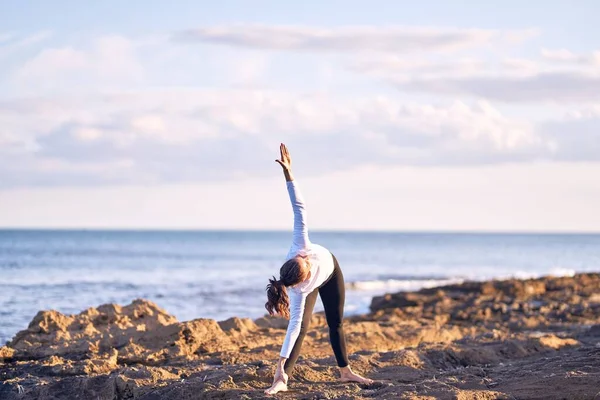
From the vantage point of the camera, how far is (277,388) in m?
7.32

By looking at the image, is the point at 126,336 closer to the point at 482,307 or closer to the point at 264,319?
the point at 264,319

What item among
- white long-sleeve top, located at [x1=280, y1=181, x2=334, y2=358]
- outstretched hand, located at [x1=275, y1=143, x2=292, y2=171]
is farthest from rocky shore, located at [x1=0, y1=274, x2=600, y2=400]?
outstretched hand, located at [x1=275, y1=143, x2=292, y2=171]

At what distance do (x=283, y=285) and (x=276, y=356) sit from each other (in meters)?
3.73

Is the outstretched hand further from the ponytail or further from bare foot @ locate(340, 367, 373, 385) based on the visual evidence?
bare foot @ locate(340, 367, 373, 385)

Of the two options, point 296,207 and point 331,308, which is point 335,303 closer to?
point 331,308

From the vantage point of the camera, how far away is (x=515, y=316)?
17438 mm

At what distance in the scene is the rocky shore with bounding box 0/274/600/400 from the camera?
7.43 metres

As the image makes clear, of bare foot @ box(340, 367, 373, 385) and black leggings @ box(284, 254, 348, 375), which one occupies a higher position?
black leggings @ box(284, 254, 348, 375)

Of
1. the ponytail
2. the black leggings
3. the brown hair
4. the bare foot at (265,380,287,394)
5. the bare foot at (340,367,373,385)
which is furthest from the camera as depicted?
the bare foot at (340,367,373,385)

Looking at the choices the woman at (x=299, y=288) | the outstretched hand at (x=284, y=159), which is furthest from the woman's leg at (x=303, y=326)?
the outstretched hand at (x=284, y=159)

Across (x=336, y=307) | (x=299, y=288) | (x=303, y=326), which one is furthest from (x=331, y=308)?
(x=299, y=288)

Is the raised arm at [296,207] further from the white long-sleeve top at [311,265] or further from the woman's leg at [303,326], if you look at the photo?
the woman's leg at [303,326]

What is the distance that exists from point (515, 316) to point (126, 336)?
9187mm

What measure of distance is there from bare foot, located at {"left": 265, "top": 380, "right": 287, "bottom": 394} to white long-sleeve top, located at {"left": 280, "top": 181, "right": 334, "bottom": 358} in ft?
Result: 0.77
